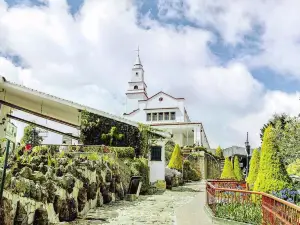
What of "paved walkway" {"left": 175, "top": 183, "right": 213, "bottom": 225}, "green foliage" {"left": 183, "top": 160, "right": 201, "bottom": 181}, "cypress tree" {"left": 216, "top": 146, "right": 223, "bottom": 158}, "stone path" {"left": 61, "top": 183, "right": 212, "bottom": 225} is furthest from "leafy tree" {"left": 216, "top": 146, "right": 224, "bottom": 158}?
"paved walkway" {"left": 175, "top": 183, "right": 213, "bottom": 225}

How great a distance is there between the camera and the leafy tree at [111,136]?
24.4 m

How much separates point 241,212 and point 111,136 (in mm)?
15006

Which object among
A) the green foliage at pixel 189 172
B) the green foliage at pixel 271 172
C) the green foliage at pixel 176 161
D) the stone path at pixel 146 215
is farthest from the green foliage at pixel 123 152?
the green foliage at pixel 189 172

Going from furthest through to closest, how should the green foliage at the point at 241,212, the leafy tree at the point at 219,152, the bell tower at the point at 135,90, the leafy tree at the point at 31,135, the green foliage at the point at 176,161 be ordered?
the bell tower at the point at 135,90
the leafy tree at the point at 219,152
the leafy tree at the point at 31,135
the green foliage at the point at 176,161
the green foliage at the point at 241,212

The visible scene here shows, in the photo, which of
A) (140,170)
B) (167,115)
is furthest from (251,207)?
(167,115)

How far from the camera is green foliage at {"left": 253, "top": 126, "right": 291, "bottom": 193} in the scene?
11.6 m

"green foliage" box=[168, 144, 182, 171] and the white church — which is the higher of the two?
the white church

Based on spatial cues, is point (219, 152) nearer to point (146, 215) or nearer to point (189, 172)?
point (189, 172)

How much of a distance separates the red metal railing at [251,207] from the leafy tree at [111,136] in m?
11.7

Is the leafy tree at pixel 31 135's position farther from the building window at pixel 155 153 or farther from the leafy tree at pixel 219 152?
the leafy tree at pixel 219 152

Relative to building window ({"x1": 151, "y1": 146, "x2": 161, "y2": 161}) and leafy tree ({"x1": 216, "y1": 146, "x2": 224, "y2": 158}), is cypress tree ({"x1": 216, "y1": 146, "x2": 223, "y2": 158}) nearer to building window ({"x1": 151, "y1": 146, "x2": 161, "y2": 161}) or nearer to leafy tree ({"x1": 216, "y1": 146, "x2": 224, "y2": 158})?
leafy tree ({"x1": 216, "y1": 146, "x2": 224, "y2": 158})

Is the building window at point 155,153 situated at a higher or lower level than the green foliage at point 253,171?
higher

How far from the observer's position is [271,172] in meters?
11.8

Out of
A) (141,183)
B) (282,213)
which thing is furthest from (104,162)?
(282,213)
